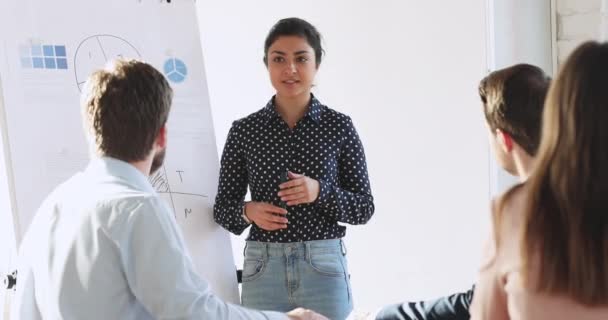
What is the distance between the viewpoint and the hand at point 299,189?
7.32 ft

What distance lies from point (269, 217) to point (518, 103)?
95cm

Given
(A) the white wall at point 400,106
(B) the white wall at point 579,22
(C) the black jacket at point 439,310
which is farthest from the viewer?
(A) the white wall at point 400,106

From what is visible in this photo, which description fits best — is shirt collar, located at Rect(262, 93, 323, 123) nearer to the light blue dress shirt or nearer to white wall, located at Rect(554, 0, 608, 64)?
the light blue dress shirt

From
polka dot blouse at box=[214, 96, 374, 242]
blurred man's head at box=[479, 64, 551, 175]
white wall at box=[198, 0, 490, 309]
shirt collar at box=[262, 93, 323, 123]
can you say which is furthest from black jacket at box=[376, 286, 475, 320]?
white wall at box=[198, 0, 490, 309]

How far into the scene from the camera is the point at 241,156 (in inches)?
94.6

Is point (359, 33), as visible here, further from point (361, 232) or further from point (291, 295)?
point (291, 295)

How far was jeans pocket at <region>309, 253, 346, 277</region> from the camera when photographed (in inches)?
89.3

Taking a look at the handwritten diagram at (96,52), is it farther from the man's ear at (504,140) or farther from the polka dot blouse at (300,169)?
the man's ear at (504,140)

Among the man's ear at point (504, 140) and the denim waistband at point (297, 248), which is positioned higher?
the man's ear at point (504, 140)

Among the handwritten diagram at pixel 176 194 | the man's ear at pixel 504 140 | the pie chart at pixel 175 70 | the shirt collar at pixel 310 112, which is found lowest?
the handwritten diagram at pixel 176 194

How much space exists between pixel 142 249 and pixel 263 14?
72.1 inches

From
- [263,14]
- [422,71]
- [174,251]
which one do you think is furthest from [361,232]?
[174,251]

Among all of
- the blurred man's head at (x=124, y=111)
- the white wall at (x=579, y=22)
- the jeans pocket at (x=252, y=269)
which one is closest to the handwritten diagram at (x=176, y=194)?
the jeans pocket at (x=252, y=269)

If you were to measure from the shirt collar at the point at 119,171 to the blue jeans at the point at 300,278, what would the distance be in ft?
2.78
